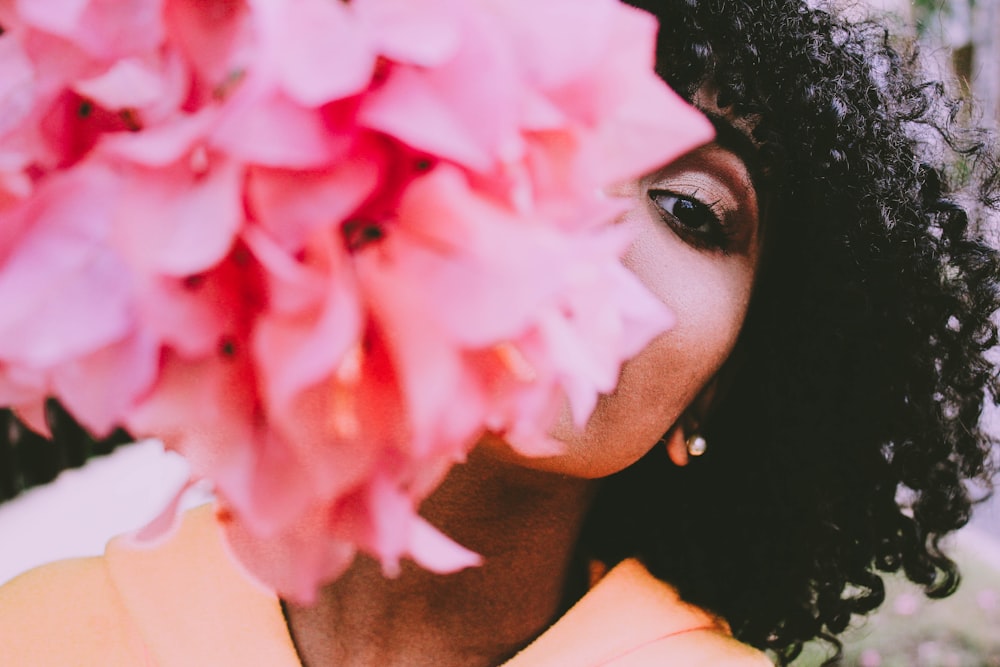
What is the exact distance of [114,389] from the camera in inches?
19.4

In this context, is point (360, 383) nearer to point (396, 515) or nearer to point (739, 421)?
point (396, 515)

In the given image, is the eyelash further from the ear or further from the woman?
the ear

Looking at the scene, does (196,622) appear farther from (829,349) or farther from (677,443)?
(829,349)

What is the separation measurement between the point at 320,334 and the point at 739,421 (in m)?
1.28

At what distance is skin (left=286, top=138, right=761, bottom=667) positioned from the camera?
1139 millimetres

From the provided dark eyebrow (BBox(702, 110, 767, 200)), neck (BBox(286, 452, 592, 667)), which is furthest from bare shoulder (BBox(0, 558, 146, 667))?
dark eyebrow (BBox(702, 110, 767, 200))

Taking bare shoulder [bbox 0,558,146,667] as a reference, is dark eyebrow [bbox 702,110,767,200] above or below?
above

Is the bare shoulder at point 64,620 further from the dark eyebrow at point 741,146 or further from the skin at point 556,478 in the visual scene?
the dark eyebrow at point 741,146

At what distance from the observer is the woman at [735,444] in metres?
1.21

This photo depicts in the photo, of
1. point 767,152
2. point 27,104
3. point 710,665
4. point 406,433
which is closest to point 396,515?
point 406,433

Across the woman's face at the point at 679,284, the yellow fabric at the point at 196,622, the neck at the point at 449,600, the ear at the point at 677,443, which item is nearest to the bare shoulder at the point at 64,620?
the yellow fabric at the point at 196,622

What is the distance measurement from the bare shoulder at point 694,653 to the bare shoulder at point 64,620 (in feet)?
2.63

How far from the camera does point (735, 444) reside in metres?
1.63

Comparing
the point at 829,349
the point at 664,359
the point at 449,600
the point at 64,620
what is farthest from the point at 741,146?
the point at 64,620
